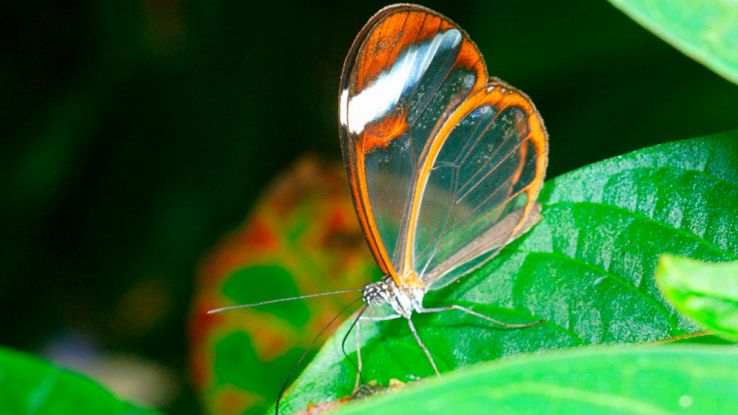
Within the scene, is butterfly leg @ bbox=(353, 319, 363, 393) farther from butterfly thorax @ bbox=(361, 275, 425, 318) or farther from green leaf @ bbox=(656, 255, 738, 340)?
green leaf @ bbox=(656, 255, 738, 340)

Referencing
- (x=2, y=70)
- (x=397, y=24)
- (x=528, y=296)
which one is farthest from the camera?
(x=2, y=70)

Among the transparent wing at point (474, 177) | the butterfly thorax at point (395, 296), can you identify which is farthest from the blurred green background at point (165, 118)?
the butterfly thorax at point (395, 296)

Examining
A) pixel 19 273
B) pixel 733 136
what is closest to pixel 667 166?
pixel 733 136

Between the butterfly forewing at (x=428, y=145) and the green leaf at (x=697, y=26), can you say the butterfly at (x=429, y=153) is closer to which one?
the butterfly forewing at (x=428, y=145)

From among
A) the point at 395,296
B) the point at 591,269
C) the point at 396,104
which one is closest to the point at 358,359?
the point at 395,296

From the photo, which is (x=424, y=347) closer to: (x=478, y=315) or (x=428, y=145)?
(x=478, y=315)

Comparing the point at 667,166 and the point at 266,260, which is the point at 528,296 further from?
the point at 266,260
